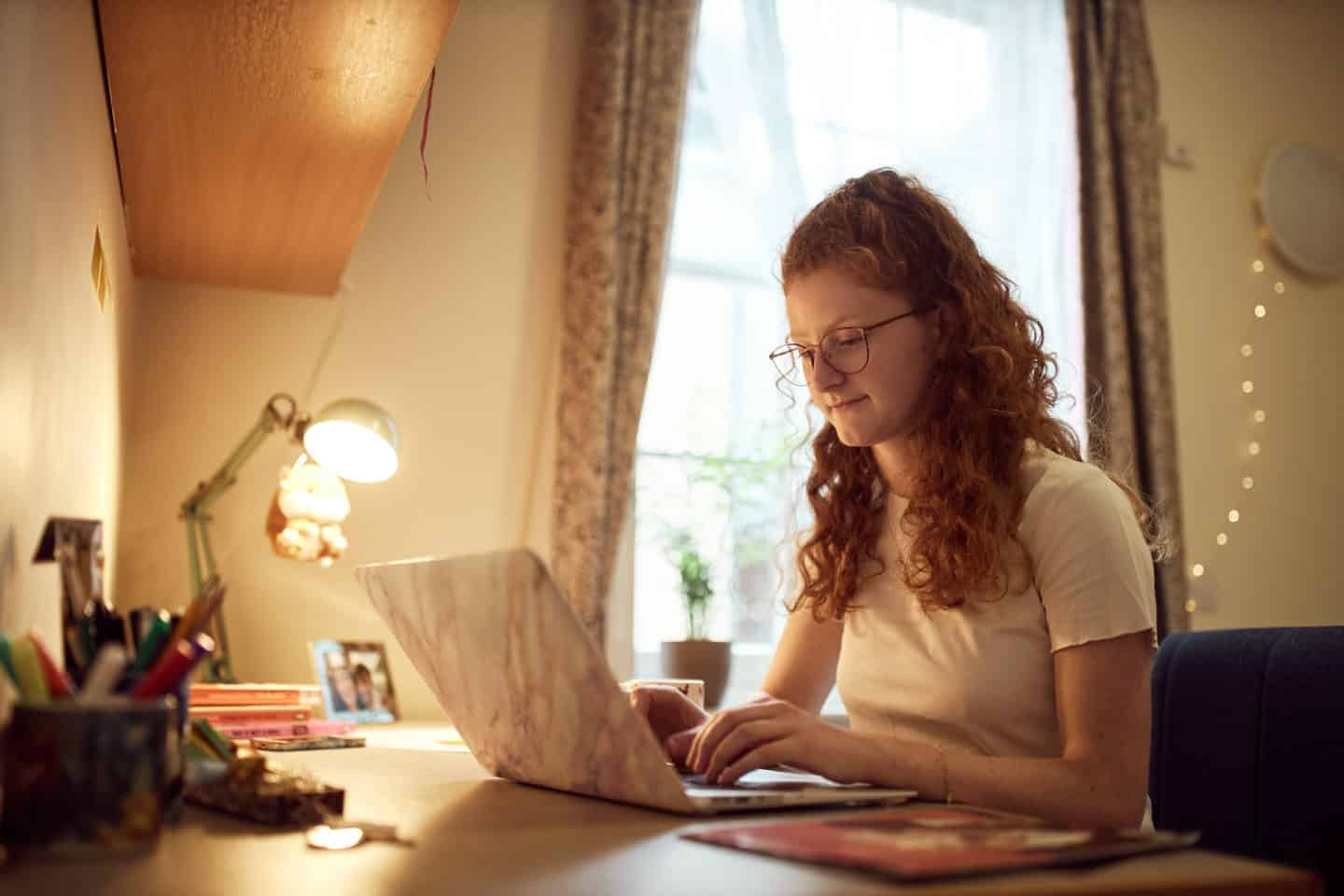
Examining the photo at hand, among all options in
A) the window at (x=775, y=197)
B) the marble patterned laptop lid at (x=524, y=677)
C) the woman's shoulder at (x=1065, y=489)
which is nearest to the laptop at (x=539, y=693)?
the marble patterned laptop lid at (x=524, y=677)

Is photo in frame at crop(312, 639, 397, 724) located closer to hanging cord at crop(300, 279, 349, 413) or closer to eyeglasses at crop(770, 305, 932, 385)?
hanging cord at crop(300, 279, 349, 413)

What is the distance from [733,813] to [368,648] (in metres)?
1.38

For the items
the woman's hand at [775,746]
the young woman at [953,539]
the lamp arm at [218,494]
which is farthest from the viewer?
the lamp arm at [218,494]

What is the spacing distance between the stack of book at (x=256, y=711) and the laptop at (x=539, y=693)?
0.56 metres

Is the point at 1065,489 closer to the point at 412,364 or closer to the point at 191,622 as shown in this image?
the point at 191,622

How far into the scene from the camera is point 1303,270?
3.64 m

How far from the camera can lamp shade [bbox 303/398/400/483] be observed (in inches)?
66.7

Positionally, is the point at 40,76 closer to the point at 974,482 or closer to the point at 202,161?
the point at 202,161

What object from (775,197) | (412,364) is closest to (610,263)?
(412,364)

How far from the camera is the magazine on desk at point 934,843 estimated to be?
56 centimetres

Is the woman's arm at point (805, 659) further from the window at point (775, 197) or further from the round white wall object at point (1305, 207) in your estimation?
the round white wall object at point (1305, 207)

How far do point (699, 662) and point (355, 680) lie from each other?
0.62 metres

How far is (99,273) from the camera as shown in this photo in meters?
1.27

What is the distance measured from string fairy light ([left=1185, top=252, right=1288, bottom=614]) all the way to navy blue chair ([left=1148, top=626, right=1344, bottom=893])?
79.9 inches
